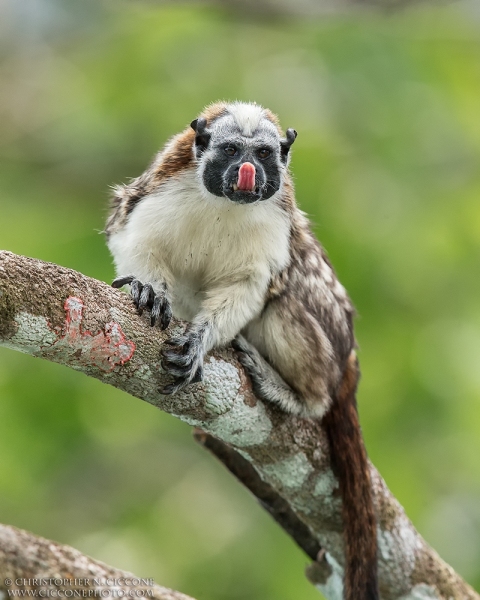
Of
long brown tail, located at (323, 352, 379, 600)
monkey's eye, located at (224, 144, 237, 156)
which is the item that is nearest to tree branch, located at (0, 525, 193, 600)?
long brown tail, located at (323, 352, 379, 600)

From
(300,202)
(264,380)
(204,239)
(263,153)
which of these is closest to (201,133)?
(263,153)

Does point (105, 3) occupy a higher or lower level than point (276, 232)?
higher

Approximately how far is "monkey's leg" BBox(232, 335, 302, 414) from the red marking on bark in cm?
69

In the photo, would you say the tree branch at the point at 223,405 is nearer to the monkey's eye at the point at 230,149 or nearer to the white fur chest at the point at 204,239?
the white fur chest at the point at 204,239

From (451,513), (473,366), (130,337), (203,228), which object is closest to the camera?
(130,337)

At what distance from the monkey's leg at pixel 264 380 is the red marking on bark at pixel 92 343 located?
0.69 metres

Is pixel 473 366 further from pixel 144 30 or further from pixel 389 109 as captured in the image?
pixel 144 30

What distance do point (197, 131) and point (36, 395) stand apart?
2.58 metres

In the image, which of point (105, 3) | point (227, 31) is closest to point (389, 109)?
point (227, 31)

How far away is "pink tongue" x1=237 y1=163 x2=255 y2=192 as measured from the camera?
325 cm

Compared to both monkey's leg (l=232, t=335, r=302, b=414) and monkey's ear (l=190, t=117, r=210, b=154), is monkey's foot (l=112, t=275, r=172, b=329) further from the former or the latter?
monkey's ear (l=190, t=117, r=210, b=154)

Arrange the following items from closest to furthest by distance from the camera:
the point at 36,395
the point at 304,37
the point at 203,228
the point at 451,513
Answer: the point at 203,228 < the point at 36,395 < the point at 451,513 < the point at 304,37

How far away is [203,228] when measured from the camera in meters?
3.46

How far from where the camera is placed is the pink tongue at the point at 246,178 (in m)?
3.25
